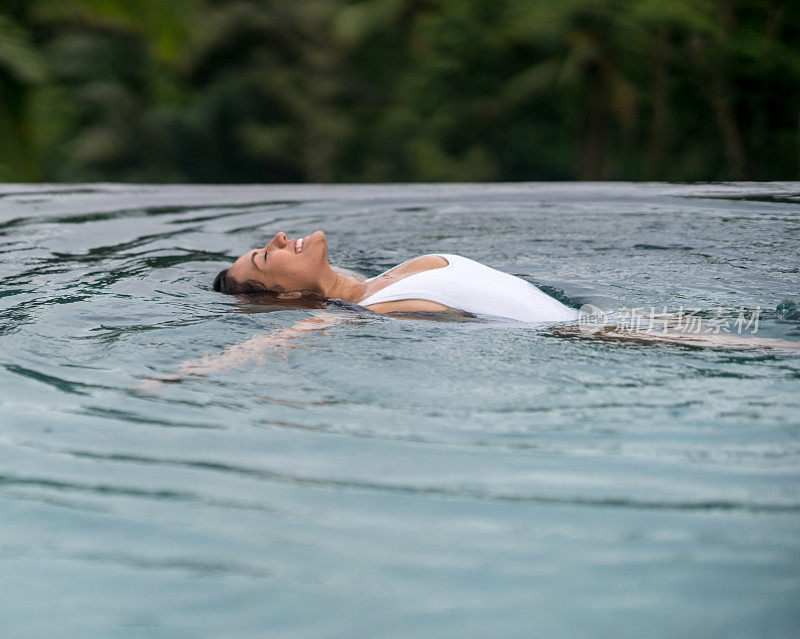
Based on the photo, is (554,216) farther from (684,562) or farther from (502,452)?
(684,562)

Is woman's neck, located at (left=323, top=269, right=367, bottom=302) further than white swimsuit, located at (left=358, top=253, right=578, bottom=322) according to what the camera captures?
Yes

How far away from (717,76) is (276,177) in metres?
11.9

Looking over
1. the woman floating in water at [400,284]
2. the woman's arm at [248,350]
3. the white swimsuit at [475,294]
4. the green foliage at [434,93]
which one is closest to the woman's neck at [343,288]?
the woman floating in water at [400,284]

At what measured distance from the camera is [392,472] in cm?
236

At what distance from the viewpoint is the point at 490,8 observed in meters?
23.5

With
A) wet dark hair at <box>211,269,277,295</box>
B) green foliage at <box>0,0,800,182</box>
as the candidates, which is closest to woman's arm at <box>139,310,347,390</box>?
wet dark hair at <box>211,269,277,295</box>

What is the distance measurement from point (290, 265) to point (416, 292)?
57cm

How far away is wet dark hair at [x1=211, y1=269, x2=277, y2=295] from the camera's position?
426 cm

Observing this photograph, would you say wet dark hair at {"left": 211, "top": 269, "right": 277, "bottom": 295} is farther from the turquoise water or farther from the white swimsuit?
the white swimsuit

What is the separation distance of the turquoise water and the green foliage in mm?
16852

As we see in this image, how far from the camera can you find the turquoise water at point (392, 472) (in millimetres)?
1784

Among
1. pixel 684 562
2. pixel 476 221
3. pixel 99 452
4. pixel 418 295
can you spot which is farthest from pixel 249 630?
pixel 476 221

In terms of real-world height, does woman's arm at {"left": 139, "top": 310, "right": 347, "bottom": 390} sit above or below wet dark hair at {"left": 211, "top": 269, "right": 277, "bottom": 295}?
below

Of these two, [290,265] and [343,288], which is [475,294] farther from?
[290,265]
